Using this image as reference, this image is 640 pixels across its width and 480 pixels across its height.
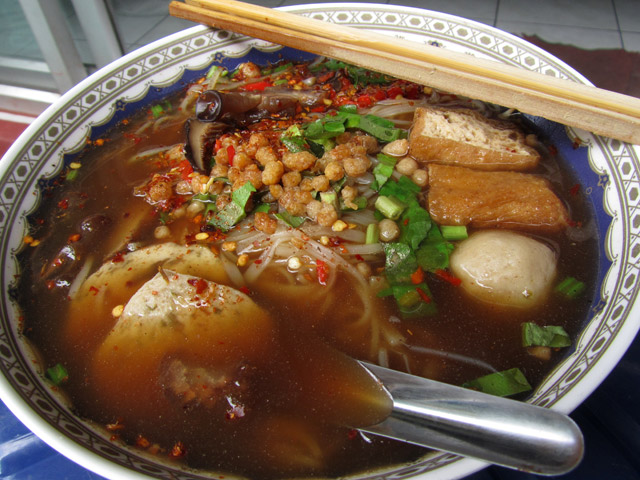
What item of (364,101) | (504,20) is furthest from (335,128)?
(504,20)

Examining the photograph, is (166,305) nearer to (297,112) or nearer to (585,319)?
(297,112)

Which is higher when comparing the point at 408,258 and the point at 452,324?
the point at 408,258

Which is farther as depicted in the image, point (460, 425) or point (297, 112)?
point (297, 112)

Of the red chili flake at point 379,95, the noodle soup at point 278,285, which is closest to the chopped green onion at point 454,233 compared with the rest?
the noodle soup at point 278,285

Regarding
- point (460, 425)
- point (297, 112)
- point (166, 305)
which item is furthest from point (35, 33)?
point (460, 425)

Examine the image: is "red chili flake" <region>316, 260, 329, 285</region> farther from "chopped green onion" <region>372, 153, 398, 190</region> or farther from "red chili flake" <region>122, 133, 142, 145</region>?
"red chili flake" <region>122, 133, 142, 145</region>

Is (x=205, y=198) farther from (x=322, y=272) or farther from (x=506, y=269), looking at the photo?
(x=506, y=269)
